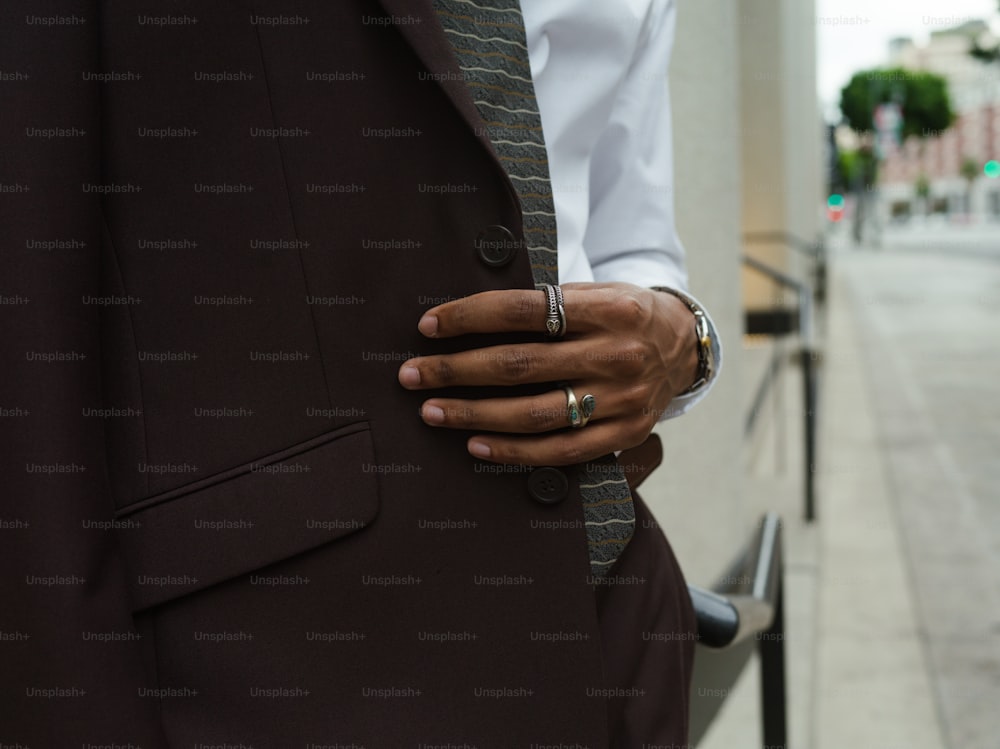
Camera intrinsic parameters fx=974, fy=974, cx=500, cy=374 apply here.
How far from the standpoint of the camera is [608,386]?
98 centimetres

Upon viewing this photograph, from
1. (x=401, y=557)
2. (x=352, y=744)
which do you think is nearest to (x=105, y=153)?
(x=401, y=557)

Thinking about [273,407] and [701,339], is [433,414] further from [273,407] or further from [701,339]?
[701,339]

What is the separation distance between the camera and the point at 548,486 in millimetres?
922

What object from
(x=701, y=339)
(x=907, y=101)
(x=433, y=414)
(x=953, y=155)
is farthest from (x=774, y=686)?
(x=953, y=155)

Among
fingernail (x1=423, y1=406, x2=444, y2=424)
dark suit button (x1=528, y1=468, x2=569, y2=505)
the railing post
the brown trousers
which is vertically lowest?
the railing post

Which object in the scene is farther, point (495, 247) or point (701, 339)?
point (701, 339)

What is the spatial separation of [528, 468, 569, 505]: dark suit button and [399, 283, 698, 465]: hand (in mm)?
12

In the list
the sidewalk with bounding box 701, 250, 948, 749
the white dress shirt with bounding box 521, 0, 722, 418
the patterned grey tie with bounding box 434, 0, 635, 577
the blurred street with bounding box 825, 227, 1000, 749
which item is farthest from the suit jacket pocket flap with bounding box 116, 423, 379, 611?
the blurred street with bounding box 825, 227, 1000, 749

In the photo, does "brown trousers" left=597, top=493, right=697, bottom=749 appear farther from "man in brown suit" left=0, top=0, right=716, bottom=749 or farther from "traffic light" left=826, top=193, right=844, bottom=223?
"traffic light" left=826, top=193, right=844, bottom=223

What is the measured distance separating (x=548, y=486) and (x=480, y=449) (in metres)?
0.08

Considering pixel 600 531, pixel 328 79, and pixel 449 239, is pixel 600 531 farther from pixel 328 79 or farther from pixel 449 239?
pixel 328 79

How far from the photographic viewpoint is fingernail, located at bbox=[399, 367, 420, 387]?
86 centimetres

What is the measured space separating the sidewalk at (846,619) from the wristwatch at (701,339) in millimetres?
1863

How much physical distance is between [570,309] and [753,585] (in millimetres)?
769
